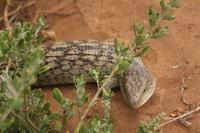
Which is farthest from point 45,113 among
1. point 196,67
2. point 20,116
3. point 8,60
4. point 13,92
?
point 196,67

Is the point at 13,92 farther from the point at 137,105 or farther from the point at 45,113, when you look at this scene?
the point at 137,105

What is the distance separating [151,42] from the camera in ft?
15.3

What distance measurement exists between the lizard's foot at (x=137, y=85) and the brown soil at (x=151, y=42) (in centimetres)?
6

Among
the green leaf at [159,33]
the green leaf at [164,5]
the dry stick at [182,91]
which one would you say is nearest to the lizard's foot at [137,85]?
the dry stick at [182,91]

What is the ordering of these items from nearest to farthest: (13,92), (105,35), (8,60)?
(13,92) → (8,60) → (105,35)

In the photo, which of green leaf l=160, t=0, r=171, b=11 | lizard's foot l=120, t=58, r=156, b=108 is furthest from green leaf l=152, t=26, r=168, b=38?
lizard's foot l=120, t=58, r=156, b=108

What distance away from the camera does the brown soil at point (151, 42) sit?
4.00 m

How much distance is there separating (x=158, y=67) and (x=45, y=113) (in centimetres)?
149

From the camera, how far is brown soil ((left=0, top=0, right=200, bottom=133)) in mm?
4004

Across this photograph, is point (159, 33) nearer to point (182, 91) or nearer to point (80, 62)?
point (182, 91)

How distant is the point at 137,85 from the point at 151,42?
2.22 ft

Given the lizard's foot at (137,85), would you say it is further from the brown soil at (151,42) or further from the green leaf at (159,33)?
the green leaf at (159,33)

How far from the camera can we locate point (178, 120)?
3854mm

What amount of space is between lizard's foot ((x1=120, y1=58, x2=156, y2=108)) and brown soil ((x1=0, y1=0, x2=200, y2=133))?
2.3 inches
